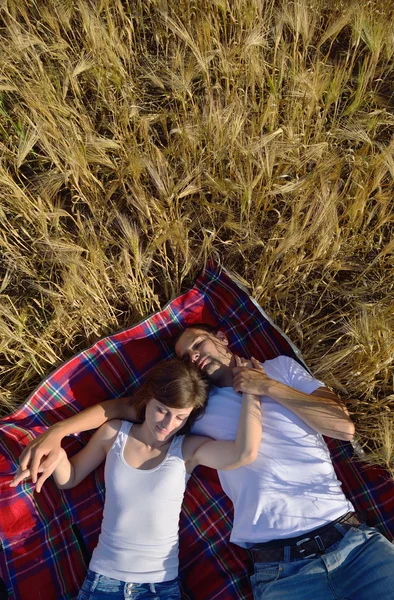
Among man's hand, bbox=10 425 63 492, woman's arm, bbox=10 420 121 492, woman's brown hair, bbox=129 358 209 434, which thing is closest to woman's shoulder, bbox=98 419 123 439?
woman's arm, bbox=10 420 121 492

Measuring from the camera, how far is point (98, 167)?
9.38 feet

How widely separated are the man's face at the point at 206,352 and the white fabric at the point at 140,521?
19.5 inches

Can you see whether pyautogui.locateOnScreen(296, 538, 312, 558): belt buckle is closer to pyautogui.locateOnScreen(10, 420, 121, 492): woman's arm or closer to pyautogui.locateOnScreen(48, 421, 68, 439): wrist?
pyautogui.locateOnScreen(10, 420, 121, 492): woman's arm

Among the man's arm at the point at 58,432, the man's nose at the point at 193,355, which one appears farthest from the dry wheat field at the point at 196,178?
the man's nose at the point at 193,355

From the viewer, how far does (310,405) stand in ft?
8.75

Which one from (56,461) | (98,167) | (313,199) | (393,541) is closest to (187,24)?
(98,167)

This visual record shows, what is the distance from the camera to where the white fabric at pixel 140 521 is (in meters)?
2.58

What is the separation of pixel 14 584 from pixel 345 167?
3019 millimetres

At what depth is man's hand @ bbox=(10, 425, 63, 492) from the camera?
2.62m

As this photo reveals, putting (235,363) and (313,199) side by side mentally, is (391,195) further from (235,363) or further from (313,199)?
(235,363)

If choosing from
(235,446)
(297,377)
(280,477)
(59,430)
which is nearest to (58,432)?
(59,430)

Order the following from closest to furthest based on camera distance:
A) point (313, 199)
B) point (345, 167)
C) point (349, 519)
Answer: point (349, 519), point (313, 199), point (345, 167)

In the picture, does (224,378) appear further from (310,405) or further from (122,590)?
(122,590)

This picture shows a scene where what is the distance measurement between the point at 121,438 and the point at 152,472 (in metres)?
0.25
